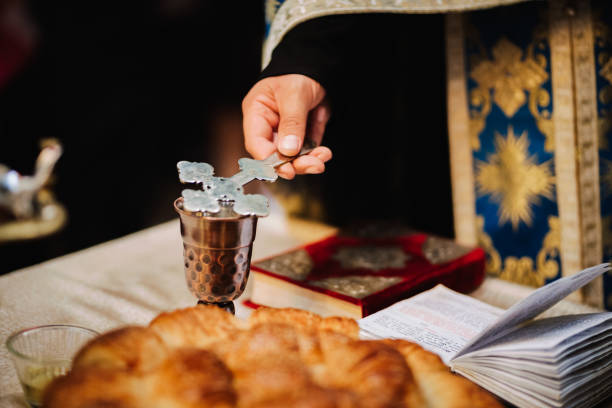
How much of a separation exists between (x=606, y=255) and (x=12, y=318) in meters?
1.55

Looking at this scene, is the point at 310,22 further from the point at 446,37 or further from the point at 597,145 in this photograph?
the point at 597,145

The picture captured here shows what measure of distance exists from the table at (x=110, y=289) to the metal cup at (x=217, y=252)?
0.28 metres

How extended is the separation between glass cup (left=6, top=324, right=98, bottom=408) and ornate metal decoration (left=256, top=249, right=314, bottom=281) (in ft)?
1.39

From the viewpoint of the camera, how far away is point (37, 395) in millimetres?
672

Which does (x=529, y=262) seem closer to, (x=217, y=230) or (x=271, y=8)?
(x=271, y=8)

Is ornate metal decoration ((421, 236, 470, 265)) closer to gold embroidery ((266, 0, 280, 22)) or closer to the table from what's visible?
the table

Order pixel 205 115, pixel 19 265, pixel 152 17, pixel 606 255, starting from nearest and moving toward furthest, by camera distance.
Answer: pixel 606 255
pixel 19 265
pixel 152 17
pixel 205 115

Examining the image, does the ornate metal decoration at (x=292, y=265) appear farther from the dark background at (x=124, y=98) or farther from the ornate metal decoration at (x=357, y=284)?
the dark background at (x=124, y=98)

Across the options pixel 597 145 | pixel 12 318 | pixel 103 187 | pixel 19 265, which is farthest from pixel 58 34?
pixel 597 145

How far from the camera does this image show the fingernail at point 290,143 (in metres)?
0.96

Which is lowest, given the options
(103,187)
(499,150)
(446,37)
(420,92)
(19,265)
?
(19,265)

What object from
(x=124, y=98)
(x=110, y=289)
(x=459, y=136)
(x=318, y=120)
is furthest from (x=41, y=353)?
(x=124, y=98)

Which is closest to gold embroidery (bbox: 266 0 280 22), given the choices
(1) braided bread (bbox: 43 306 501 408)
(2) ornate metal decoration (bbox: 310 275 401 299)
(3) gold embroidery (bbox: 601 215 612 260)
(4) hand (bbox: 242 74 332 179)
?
(4) hand (bbox: 242 74 332 179)

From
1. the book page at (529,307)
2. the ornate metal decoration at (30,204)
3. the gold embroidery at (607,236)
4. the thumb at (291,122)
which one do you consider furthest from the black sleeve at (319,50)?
the ornate metal decoration at (30,204)
